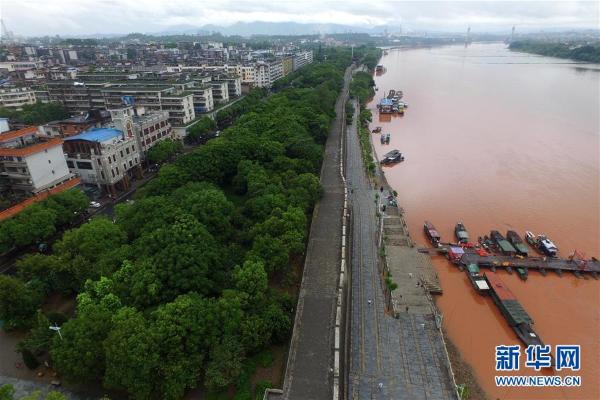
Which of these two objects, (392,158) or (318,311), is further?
(392,158)

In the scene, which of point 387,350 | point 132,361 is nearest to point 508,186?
point 387,350

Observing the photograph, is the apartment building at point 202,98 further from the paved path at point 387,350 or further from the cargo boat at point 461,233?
the cargo boat at point 461,233

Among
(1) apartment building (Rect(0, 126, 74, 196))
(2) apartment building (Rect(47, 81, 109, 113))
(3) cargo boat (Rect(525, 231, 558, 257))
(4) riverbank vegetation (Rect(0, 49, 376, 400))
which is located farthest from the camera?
(2) apartment building (Rect(47, 81, 109, 113))

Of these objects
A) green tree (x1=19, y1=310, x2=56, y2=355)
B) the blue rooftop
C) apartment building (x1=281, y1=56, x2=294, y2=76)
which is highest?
apartment building (x1=281, y1=56, x2=294, y2=76)

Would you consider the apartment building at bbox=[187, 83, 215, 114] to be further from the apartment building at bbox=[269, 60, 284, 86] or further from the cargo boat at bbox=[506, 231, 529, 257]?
the cargo boat at bbox=[506, 231, 529, 257]

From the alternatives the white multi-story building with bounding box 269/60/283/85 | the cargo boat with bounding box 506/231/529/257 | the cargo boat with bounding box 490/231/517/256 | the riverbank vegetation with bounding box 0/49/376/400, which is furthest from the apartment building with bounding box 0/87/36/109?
the cargo boat with bounding box 506/231/529/257

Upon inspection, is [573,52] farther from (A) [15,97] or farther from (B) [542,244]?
(A) [15,97]
